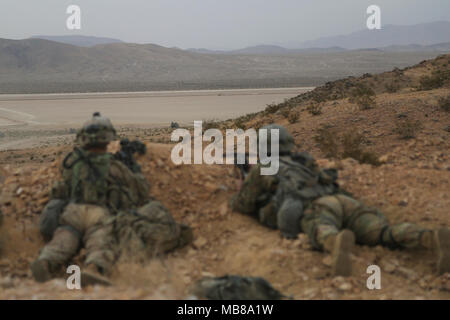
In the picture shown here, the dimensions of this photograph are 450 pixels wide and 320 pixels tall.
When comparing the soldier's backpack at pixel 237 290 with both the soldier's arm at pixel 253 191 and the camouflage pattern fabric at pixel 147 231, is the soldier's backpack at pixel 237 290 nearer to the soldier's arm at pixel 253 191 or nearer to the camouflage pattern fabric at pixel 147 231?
the camouflage pattern fabric at pixel 147 231

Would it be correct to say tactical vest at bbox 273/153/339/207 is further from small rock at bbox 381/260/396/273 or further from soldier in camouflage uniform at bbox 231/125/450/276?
small rock at bbox 381/260/396/273

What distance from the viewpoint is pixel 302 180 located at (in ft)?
16.6

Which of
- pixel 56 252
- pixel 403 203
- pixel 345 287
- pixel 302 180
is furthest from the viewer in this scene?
pixel 403 203

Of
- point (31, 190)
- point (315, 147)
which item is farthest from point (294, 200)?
point (315, 147)

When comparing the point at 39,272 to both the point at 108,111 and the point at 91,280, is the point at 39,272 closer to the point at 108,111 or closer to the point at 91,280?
the point at 91,280

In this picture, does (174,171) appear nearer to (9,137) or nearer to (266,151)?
(266,151)

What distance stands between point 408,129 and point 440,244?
6.94 meters

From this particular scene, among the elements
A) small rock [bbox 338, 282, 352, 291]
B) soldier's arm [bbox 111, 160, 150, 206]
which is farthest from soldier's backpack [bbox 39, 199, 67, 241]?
small rock [bbox 338, 282, 352, 291]

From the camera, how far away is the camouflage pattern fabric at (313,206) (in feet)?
15.2

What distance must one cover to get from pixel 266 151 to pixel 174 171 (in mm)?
1432

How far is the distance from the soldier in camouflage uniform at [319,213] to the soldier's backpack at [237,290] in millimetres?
798

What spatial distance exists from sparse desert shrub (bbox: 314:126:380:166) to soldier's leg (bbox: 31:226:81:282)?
16.6 ft

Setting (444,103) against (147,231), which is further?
(444,103)

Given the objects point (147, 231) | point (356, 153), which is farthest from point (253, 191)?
point (356, 153)
